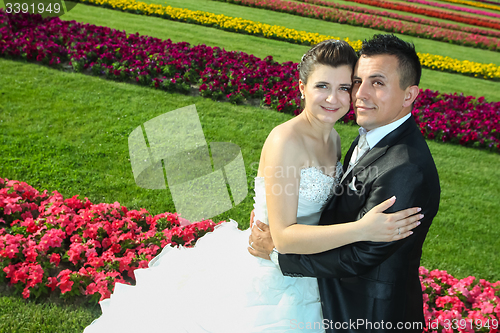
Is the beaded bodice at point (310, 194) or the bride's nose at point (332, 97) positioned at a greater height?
the bride's nose at point (332, 97)

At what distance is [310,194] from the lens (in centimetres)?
270

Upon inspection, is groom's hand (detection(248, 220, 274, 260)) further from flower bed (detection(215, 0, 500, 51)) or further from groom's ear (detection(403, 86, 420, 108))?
flower bed (detection(215, 0, 500, 51))

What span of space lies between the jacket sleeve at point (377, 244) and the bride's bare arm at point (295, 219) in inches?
2.6

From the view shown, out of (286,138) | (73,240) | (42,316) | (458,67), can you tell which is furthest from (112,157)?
(458,67)

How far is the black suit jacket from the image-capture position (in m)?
2.15

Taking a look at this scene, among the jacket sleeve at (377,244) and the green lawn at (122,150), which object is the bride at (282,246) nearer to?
the jacket sleeve at (377,244)

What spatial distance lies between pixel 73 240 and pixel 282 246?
3068mm

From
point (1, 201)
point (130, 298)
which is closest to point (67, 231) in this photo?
point (1, 201)

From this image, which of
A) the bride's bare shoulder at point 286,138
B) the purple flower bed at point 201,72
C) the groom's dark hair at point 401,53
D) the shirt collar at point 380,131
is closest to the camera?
the groom's dark hair at point 401,53

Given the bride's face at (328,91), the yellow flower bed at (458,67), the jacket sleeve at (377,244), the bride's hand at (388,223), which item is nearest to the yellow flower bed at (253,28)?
the yellow flower bed at (458,67)

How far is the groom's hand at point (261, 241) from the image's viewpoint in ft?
9.27

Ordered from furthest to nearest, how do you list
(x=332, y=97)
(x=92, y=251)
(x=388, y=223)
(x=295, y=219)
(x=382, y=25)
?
(x=382, y=25), (x=92, y=251), (x=332, y=97), (x=295, y=219), (x=388, y=223)

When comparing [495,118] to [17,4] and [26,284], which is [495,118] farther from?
[17,4]

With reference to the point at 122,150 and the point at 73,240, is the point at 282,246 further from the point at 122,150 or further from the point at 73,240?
the point at 122,150
